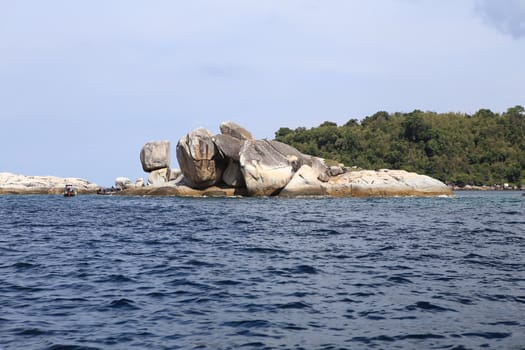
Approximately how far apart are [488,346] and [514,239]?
15653 millimetres

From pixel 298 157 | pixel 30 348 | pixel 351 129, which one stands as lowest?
pixel 30 348

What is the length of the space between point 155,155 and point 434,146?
77.1 meters

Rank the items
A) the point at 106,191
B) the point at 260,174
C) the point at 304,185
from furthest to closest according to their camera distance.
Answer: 1. the point at 106,191
2. the point at 304,185
3. the point at 260,174

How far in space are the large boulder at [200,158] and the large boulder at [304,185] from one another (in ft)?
29.8

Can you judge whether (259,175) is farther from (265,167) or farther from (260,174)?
(265,167)

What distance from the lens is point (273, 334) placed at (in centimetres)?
934

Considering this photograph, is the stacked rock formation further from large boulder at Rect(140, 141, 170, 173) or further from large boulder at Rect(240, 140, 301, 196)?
large boulder at Rect(140, 141, 170, 173)

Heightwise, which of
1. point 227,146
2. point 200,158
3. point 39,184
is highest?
point 227,146

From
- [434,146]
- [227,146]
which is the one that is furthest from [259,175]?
[434,146]

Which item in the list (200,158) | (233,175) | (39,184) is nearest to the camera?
(200,158)

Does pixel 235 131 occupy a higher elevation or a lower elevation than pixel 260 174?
higher

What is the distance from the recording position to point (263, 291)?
12.7 m

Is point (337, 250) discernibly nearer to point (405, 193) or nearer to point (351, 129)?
point (405, 193)

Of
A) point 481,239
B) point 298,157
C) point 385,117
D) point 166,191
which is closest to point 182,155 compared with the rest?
point 166,191
